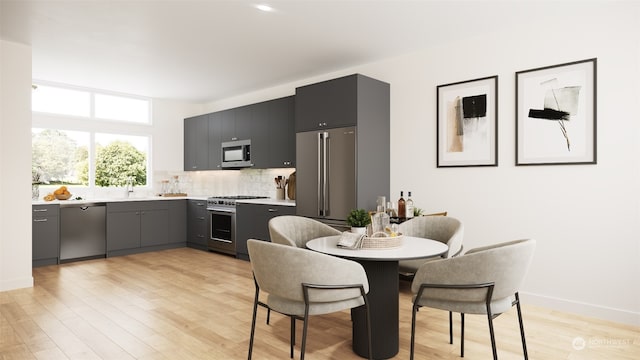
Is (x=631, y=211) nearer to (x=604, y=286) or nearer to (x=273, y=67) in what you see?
(x=604, y=286)

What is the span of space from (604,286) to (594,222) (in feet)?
1.80

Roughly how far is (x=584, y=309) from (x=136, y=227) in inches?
233

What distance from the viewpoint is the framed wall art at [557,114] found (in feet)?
11.4

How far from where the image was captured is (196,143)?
7.32m

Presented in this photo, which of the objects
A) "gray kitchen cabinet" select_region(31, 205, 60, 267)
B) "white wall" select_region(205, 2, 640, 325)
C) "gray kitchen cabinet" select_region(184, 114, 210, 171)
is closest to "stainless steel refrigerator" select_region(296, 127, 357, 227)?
"white wall" select_region(205, 2, 640, 325)

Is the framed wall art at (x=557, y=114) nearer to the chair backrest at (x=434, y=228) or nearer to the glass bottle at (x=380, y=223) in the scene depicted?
the chair backrest at (x=434, y=228)

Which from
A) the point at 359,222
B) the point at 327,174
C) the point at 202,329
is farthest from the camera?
the point at 327,174

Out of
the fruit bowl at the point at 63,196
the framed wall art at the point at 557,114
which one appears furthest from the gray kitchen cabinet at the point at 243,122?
the framed wall art at the point at 557,114

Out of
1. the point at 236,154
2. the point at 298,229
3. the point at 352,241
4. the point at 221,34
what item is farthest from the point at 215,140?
the point at 352,241

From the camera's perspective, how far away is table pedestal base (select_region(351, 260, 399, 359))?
100 inches

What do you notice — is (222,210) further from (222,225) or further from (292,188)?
(292,188)

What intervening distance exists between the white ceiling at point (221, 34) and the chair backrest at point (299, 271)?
2213mm

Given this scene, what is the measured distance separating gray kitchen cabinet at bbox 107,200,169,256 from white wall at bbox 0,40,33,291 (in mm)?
1531

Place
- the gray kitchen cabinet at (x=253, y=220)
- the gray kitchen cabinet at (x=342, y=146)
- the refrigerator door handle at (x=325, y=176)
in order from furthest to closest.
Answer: the gray kitchen cabinet at (x=253, y=220), the refrigerator door handle at (x=325, y=176), the gray kitchen cabinet at (x=342, y=146)
